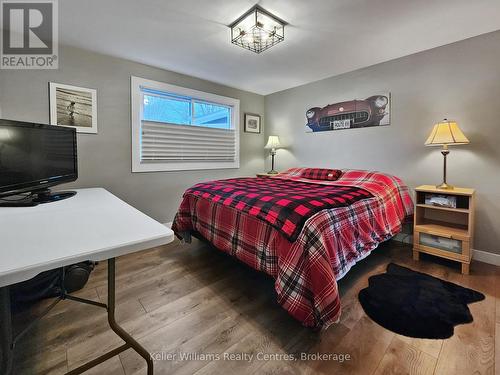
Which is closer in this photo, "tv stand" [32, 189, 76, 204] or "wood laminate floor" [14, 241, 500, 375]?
"wood laminate floor" [14, 241, 500, 375]

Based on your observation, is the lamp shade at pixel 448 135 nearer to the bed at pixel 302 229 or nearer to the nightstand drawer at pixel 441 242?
the bed at pixel 302 229

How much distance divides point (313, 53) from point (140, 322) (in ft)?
9.90

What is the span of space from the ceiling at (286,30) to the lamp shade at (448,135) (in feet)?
→ 2.92

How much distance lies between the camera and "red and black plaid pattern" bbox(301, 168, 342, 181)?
9.99 feet

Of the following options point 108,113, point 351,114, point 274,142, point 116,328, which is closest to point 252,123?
point 274,142

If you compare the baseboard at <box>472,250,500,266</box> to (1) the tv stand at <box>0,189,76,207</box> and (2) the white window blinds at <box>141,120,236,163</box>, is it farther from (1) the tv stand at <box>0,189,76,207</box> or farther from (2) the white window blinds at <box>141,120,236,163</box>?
(1) the tv stand at <box>0,189,76,207</box>

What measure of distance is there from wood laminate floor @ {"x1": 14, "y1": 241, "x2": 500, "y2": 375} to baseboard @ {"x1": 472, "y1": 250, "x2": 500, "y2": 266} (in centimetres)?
29

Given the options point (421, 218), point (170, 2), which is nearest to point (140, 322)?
point (170, 2)

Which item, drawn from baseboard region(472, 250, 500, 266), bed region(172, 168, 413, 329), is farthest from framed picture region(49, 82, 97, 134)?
baseboard region(472, 250, 500, 266)

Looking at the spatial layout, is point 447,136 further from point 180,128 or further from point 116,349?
point 180,128

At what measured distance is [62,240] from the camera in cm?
83

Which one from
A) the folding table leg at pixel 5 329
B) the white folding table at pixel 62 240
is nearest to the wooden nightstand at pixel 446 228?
the white folding table at pixel 62 240

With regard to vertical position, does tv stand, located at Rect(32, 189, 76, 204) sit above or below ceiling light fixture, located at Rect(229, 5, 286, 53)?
below

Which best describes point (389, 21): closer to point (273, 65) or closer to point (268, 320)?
point (273, 65)
